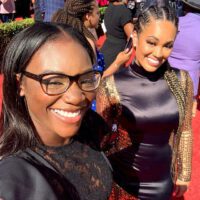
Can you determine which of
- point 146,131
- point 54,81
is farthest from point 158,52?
point 54,81

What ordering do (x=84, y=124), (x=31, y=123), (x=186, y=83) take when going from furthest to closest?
(x=186, y=83) < (x=84, y=124) < (x=31, y=123)

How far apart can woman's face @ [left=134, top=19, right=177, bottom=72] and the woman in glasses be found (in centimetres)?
73

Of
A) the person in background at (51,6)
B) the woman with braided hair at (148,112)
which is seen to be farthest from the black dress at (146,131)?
the person in background at (51,6)

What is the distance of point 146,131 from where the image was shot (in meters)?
2.17

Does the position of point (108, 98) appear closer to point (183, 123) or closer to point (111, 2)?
point (183, 123)

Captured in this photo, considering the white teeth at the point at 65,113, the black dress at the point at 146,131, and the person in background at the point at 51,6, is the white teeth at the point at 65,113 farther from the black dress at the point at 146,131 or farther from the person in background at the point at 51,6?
the person in background at the point at 51,6

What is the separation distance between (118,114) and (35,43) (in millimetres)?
1053

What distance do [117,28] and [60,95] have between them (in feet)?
11.2

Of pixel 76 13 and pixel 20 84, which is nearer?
pixel 20 84

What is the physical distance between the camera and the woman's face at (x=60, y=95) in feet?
4.08

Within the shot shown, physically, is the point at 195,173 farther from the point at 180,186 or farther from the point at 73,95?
the point at 73,95

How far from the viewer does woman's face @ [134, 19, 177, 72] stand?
6.82 feet

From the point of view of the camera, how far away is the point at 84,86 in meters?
1.31

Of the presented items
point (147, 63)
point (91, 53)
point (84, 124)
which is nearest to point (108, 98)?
point (147, 63)
